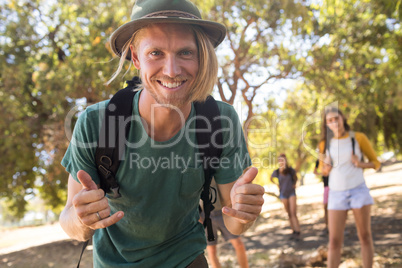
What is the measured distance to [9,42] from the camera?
11734 millimetres

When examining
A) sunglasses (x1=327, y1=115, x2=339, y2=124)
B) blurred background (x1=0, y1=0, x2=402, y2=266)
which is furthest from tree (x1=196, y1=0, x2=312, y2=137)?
sunglasses (x1=327, y1=115, x2=339, y2=124)

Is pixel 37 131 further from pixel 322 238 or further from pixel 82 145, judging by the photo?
pixel 82 145

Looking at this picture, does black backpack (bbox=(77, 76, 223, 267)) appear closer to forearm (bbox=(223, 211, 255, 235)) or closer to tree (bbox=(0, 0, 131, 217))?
forearm (bbox=(223, 211, 255, 235))

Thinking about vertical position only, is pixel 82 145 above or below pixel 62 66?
below

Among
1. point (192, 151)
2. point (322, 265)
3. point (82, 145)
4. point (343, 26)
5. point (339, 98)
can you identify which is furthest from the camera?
point (339, 98)

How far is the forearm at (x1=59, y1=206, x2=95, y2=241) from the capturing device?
73.8 inches

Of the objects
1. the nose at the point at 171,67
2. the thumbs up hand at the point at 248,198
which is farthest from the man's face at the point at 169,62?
the thumbs up hand at the point at 248,198

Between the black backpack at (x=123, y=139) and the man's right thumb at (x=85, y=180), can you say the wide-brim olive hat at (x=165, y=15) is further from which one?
the man's right thumb at (x=85, y=180)

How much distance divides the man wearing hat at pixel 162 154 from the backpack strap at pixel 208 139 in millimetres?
43

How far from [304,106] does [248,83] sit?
7817 mm

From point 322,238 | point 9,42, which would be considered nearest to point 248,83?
point 322,238

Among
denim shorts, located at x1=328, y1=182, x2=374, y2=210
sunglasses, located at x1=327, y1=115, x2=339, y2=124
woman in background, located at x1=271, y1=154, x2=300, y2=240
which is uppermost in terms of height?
sunglasses, located at x1=327, y1=115, x2=339, y2=124

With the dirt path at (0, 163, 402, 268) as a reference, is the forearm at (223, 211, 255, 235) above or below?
above

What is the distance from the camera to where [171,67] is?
6.88ft
